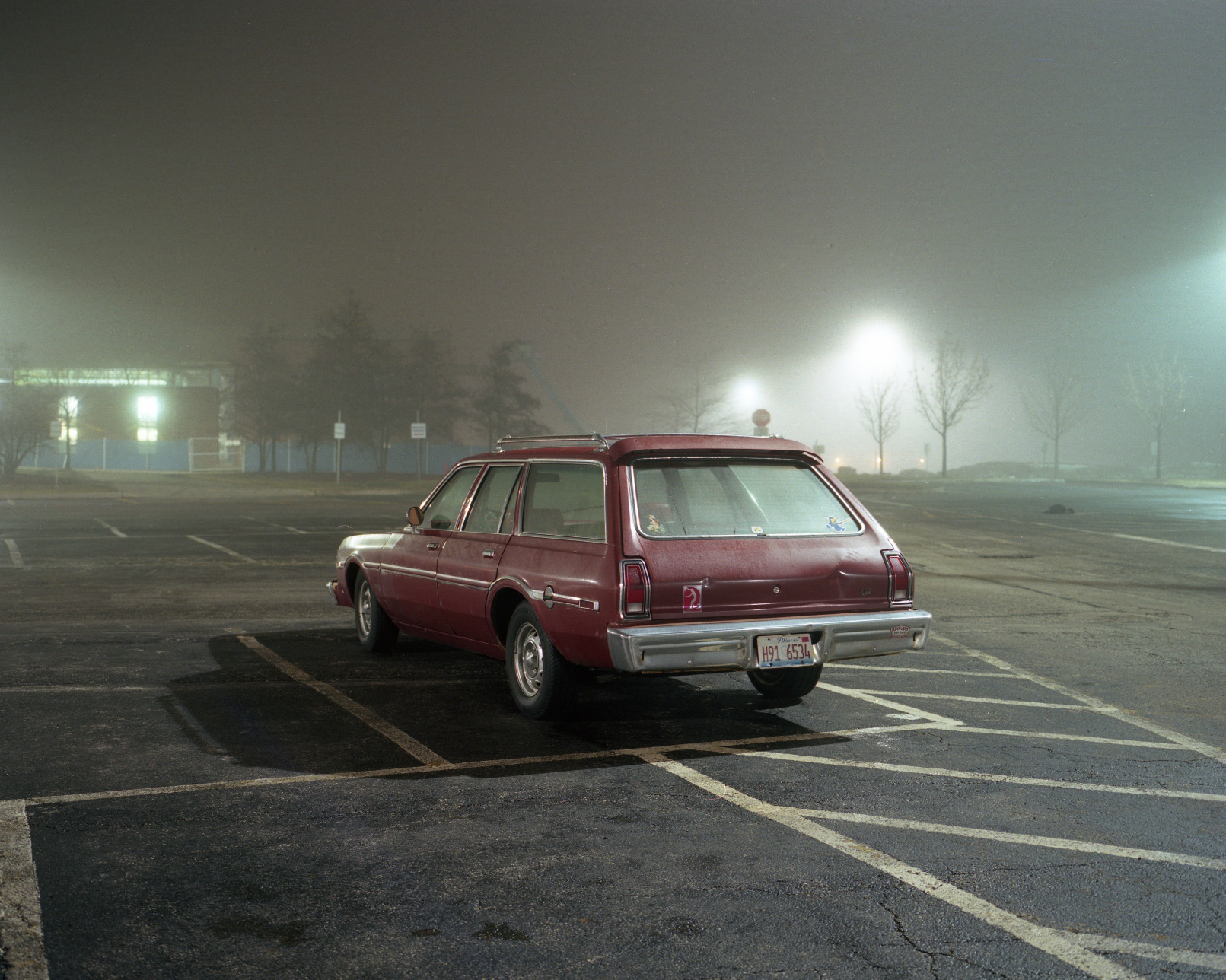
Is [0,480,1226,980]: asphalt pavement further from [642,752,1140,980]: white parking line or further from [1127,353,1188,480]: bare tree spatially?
[1127,353,1188,480]: bare tree

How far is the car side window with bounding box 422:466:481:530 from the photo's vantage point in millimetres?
8469

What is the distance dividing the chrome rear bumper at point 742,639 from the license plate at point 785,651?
0.11ft

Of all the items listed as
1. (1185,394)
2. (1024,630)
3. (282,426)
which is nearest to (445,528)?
(1024,630)

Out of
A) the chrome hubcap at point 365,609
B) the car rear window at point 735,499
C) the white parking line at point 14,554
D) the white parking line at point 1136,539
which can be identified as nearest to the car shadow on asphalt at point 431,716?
the chrome hubcap at point 365,609

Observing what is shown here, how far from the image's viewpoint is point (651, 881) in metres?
4.27

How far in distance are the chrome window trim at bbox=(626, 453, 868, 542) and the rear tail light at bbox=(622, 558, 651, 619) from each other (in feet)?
0.78

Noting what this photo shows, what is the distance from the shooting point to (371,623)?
9.31 m

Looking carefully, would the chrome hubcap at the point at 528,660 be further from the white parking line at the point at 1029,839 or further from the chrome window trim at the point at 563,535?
the white parking line at the point at 1029,839

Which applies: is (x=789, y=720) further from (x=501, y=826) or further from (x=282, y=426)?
(x=282, y=426)

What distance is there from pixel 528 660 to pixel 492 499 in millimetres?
1277

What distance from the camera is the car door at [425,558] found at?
26.8 feet

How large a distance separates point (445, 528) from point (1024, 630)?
5.98 metres

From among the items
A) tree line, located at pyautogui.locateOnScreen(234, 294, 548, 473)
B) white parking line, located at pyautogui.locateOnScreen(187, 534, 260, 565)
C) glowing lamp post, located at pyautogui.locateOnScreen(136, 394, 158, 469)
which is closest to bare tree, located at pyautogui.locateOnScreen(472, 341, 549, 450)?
tree line, located at pyautogui.locateOnScreen(234, 294, 548, 473)

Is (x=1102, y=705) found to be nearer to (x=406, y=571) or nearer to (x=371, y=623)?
(x=406, y=571)
